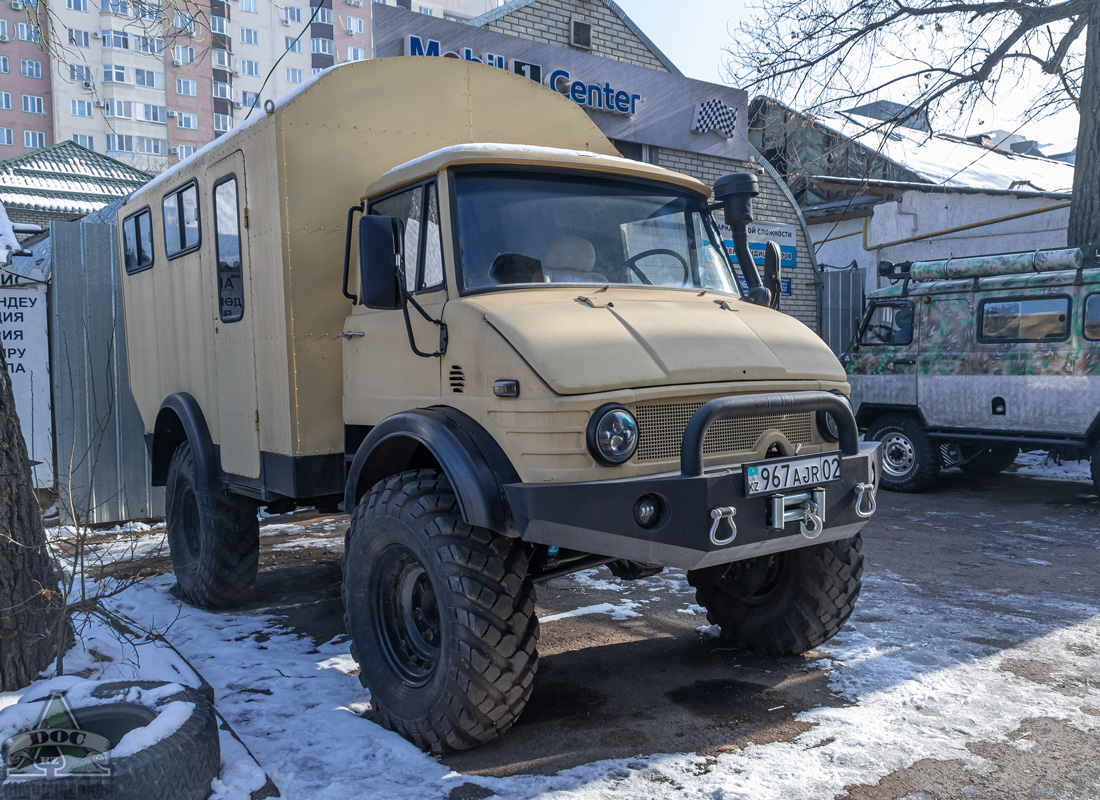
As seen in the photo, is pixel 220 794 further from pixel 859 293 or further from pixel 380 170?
pixel 859 293

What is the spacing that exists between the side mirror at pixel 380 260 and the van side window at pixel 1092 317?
8299 millimetres

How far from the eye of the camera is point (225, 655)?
4.80 m

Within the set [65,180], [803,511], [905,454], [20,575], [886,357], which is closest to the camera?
[803,511]

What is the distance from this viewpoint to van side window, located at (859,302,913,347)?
35.3 ft

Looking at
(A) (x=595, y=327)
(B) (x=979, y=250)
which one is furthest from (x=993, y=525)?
(B) (x=979, y=250)

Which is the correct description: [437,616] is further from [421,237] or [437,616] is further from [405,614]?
[421,237]

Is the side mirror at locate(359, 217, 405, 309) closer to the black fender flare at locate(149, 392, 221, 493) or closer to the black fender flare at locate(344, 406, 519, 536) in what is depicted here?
the black fender flare at locate(344, 406, 519, 536)

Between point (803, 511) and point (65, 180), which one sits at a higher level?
point (65, 180)

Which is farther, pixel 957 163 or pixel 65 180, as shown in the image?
pixel 65 180

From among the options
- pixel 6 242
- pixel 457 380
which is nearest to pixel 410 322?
pixel 457 380

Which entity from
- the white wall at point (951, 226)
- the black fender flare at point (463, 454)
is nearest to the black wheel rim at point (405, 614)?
the black fender flare at point (463, 454)

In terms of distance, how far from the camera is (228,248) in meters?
5.22

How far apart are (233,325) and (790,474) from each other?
3459mm

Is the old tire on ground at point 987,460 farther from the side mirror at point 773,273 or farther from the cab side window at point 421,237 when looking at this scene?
the cab side window at point 421,237
